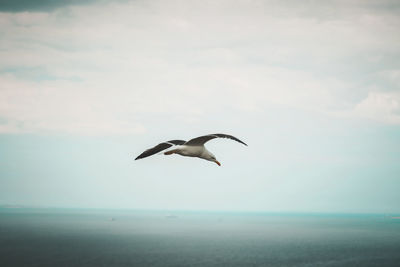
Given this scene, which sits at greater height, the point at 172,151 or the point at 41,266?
the point at 172,151

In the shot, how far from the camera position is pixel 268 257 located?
5349 inches

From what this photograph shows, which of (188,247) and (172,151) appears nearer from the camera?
(172,151)

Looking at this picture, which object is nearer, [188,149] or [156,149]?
[188,149]

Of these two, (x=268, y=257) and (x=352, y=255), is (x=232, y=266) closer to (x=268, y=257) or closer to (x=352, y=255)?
(x=268, y=257)

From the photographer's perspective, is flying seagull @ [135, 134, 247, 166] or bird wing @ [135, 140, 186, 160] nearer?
flying seagull @ [135, 134, 247, 166]

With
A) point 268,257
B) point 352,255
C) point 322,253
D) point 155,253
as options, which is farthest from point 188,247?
point 352,255

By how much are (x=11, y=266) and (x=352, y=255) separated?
411 ft

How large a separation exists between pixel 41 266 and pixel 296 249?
10876cm

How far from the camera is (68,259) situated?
115 meters

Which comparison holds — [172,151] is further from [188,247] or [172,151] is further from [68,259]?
[188,247]

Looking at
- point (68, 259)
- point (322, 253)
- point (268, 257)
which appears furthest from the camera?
point (322, 253)

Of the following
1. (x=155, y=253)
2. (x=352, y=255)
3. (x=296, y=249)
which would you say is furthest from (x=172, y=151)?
(x=296, y=249)

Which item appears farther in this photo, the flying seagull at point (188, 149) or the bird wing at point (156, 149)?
the bird wing at point (156, 149)

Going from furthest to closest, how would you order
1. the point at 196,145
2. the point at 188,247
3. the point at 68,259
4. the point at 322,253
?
the point at 188,247 < the point at 322,253 < the point at 68,259 < the point at 196,145
